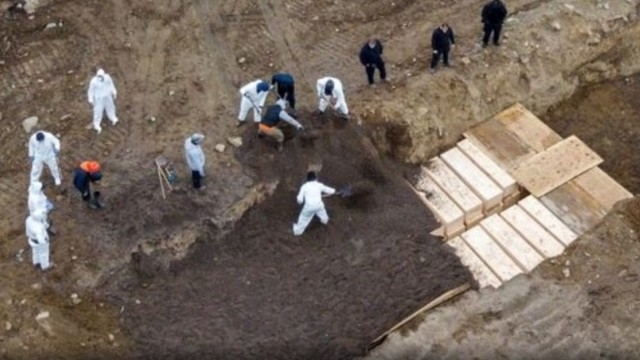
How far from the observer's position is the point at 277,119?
15688 mm

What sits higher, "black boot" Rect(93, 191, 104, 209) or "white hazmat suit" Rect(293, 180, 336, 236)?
"black boot" Rect(93, 191, 104, 209)

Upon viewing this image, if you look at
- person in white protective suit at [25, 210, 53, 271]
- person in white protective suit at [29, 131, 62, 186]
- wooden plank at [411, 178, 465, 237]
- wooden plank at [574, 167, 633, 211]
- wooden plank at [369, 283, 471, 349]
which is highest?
person in white protective suit at [29, 131, 62, 186]

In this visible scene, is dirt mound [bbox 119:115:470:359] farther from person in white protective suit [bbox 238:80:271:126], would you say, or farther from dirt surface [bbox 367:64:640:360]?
dirt surface [bbox 367:64:640:360]

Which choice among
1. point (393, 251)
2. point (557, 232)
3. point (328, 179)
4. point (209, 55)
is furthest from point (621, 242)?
point (209, 55)

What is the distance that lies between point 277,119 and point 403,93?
2792mm

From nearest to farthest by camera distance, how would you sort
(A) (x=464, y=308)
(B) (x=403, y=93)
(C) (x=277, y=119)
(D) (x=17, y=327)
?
(D) (x=17, y=327), (A) (x=464, y=308), (C) (x=277, y=119), (B) (x=403, y=93)

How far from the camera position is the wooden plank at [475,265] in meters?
15.2

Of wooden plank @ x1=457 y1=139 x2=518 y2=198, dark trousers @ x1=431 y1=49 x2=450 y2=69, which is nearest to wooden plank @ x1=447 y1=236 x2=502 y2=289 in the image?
wooden plank @ x1=457 y1=139 x2=518 y2=198

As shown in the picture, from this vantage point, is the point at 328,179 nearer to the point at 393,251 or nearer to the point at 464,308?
the point at 393,251

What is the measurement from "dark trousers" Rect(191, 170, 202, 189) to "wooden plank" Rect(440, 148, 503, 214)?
4.87 m

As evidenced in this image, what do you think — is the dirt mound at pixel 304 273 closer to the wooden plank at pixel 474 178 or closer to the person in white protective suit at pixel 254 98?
the person in white protective suit at pixel 254 98

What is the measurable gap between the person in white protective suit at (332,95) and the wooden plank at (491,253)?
10.7 ft

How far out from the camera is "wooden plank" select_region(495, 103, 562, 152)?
1714 centimetres

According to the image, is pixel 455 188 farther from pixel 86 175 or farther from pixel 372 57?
pixel 86 175
